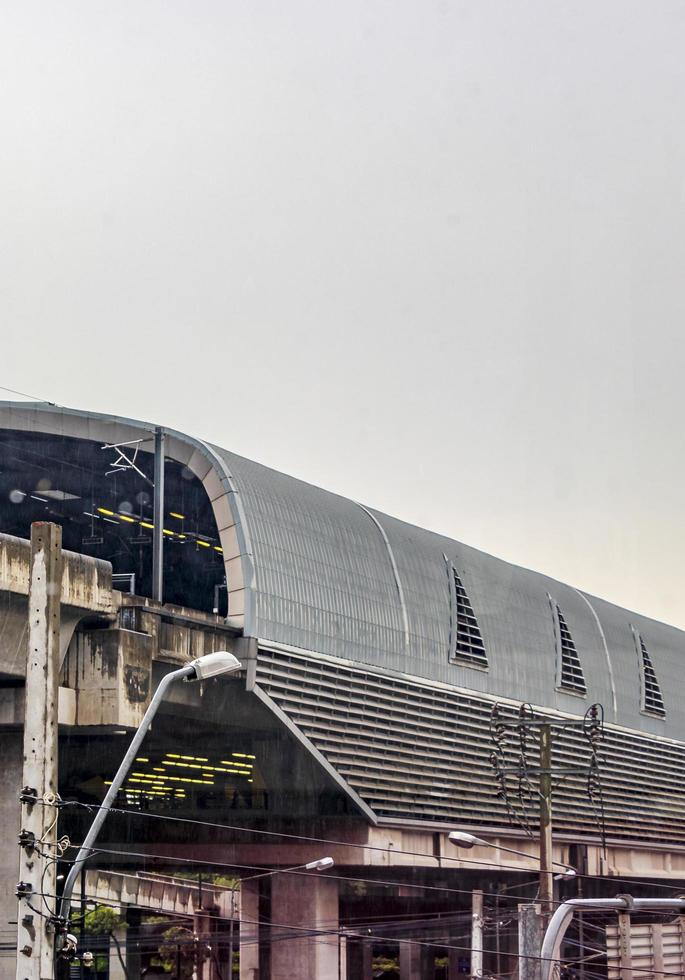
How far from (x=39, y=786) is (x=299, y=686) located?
53.1ft

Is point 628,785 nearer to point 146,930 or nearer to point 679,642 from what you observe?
point 679,642

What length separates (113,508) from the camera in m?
40.1

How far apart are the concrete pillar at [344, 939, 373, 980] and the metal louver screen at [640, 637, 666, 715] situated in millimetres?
14351

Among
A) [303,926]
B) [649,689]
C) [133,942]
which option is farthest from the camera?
[649,689]

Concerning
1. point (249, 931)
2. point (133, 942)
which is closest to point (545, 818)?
point (249, 931)

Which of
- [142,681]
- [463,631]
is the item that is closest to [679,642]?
[463,631]

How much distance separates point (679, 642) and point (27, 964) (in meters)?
44.1

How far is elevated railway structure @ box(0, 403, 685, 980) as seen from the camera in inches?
1118

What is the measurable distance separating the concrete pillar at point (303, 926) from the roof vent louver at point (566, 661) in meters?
11.4

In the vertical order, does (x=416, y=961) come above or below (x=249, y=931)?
below

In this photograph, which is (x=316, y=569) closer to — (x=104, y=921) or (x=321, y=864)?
(x=321, y=864)

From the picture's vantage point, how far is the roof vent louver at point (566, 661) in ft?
144

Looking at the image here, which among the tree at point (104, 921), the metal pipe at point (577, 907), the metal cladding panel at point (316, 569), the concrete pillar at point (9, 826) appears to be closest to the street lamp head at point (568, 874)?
the metal pipe at point (577, 907)

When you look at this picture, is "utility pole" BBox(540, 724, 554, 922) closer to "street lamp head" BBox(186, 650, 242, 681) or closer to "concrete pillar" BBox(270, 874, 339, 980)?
"concrete pillar" BBox(270, 874, 339, 980)
